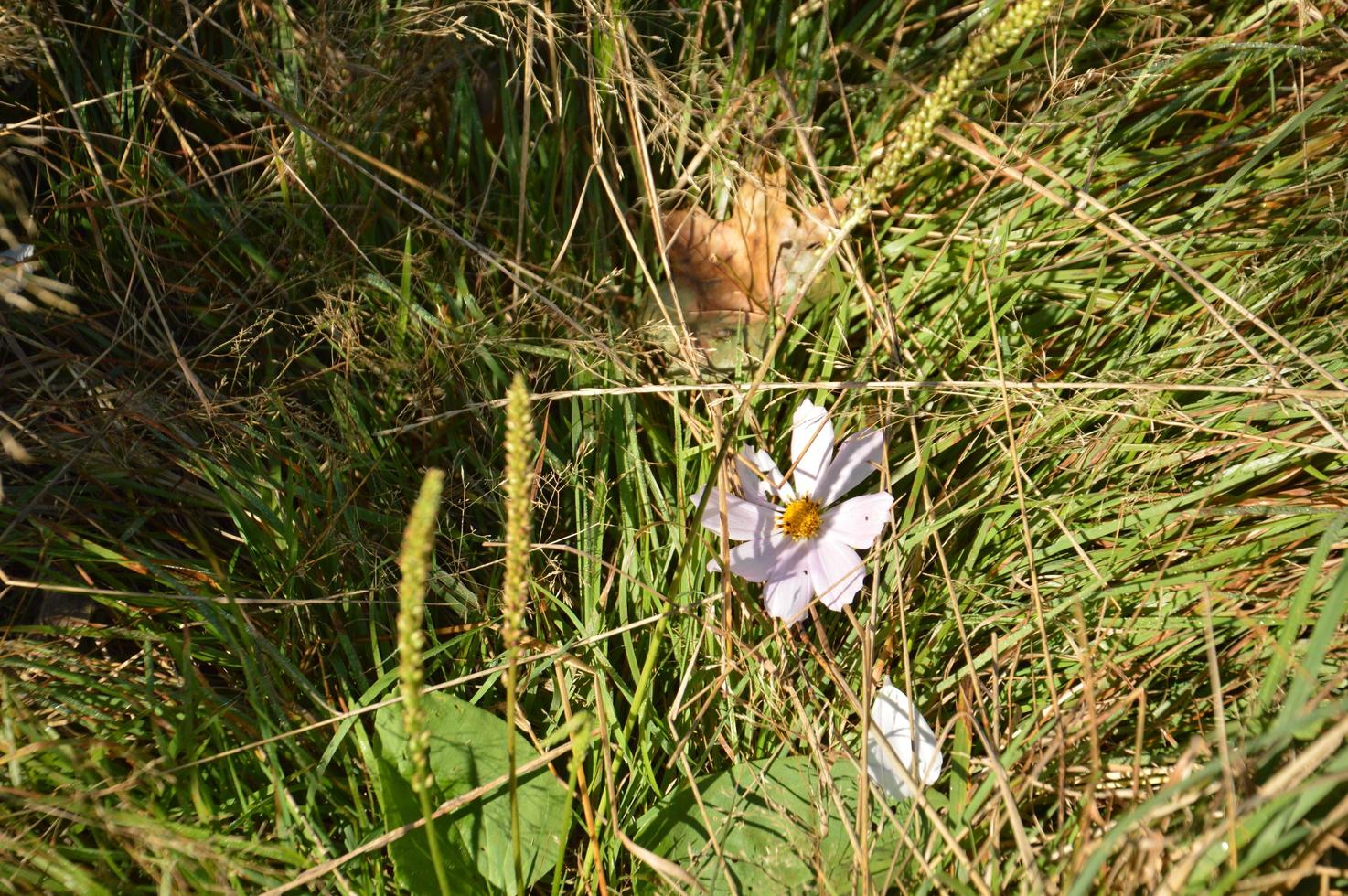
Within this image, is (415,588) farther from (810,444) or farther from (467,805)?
(810,444)

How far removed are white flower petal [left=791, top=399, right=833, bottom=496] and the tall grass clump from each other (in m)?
0.05

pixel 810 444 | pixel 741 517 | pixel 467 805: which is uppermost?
pixel 810 444

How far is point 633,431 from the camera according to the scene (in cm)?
143

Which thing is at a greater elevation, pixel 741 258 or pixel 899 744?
pixel 741 258

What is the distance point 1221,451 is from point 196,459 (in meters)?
1.50

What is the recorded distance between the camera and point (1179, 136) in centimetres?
159

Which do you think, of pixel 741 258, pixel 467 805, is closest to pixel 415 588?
pixel 467 805

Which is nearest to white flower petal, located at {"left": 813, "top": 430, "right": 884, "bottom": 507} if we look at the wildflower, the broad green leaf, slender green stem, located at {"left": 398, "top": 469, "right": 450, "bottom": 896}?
the wildflower

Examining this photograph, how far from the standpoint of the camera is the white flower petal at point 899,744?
120 cm

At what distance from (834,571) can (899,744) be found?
24cm

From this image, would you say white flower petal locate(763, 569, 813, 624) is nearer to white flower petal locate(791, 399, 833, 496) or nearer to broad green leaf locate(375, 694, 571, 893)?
white flower petal locate(791, 399, 833, 496)

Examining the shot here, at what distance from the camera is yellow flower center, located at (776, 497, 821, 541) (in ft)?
4.53

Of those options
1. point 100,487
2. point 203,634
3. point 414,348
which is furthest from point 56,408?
point 414,348

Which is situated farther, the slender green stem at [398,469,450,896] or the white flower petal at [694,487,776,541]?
the white flower petal at [694,487,776,541]
